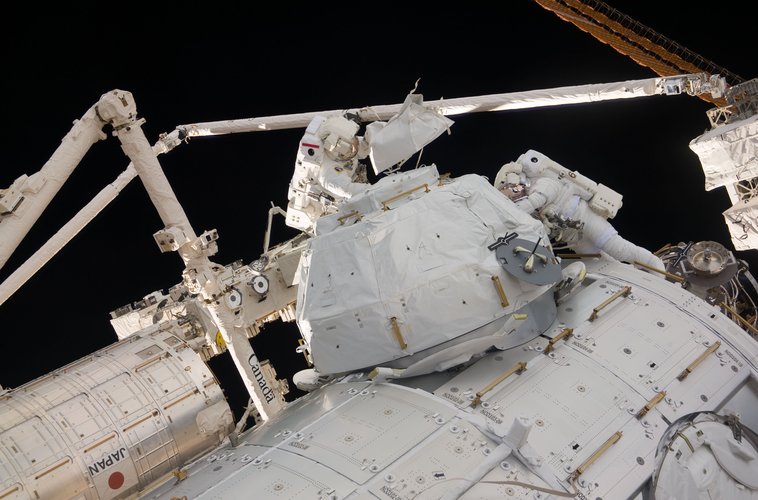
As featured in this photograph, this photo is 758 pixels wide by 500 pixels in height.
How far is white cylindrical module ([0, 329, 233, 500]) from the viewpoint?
4445mm

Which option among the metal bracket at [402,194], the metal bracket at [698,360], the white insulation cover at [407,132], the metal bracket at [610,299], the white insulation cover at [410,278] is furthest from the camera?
the white insulation cover at [407,132]

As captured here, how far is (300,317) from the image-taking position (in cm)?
561

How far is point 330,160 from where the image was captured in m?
7.11

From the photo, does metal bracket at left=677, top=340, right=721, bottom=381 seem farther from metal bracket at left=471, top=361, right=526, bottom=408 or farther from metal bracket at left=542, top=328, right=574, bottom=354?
metal bracket at left=471, top=361, right=526, bottom=408

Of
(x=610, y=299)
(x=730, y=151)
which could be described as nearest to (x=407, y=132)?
(x=610, y=299)

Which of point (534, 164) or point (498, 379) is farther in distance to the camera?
point (534, 164)

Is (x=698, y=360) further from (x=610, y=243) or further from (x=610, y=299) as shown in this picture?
(x=610, y=243)

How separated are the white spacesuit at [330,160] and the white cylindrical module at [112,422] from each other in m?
2.44

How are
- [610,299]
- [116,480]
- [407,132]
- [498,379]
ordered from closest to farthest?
[116,480] < [498,379] < [610,299] < [407,132]

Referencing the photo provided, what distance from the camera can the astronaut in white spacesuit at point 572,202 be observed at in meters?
6.79

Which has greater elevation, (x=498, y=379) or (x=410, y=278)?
(x=410, y=278)

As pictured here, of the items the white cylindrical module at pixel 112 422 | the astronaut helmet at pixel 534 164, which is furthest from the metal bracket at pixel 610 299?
the white cylindrical module at pixel 112 422

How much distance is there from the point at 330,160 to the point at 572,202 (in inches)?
102

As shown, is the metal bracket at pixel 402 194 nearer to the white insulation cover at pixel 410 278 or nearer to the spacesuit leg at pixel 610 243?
the white insulation cover at pixel 410 278
